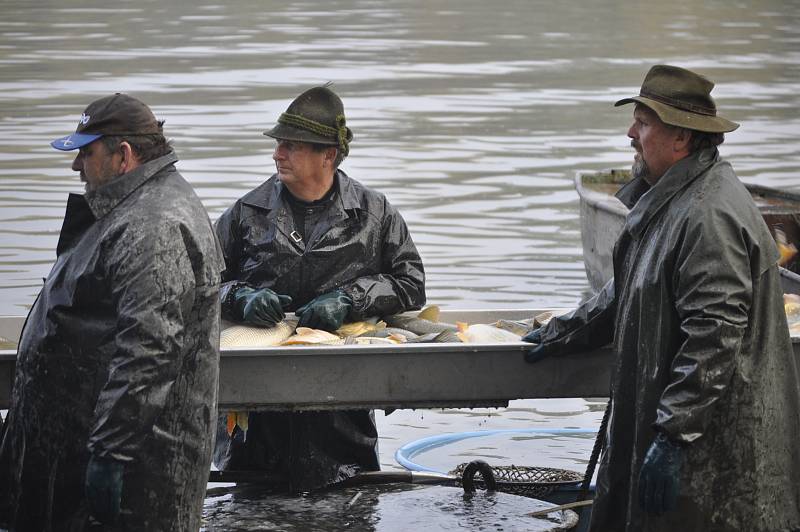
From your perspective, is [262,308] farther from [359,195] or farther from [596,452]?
[596,452]

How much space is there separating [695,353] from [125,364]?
1.72 m

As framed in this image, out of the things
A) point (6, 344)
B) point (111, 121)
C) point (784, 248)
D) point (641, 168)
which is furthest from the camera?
point (784, 248)

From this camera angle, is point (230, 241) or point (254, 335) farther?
point (230, 241)

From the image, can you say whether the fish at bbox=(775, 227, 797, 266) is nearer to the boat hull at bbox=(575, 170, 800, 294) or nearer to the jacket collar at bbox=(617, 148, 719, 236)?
the boat hull at bbox=(575, 170, 800, 294)

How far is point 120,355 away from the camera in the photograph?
4582mm

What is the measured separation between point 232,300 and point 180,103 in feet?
61.6

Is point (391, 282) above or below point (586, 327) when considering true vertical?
above

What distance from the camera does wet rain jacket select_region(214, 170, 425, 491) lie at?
262 inches

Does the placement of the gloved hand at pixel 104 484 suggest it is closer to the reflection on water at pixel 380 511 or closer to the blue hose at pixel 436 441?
the reflection on water at pixel 380 511

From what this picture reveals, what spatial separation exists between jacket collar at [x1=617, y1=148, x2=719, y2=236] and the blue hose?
2.91m

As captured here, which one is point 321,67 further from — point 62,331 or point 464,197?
point 62,331

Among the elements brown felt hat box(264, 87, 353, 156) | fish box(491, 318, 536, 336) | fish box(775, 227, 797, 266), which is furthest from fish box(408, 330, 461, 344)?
fish box(775, 227, 797, 266)

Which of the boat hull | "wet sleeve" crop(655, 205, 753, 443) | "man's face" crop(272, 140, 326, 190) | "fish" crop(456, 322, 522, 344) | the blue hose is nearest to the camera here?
"wet sleeve" crop(655, 205, 753, 443)

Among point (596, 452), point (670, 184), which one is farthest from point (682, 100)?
point (596, 452)
